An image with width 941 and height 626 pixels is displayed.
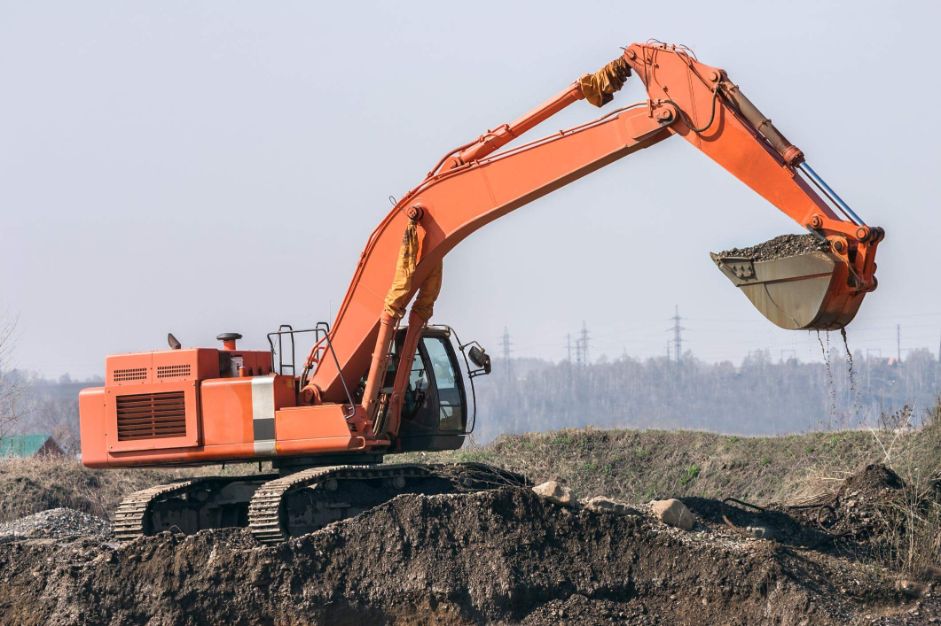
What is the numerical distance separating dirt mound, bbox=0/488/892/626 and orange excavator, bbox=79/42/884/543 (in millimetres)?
678

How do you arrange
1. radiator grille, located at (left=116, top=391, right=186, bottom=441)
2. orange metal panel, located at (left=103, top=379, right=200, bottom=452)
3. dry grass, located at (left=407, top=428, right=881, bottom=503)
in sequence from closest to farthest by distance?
orange metal panel, located at (left=103, top=379, right=200, bottom=452), radiator grille, located at (left=116, top=391, right=186, bottom=441), dry grass, located at (left=407, top=428, right=881, bottom=503)

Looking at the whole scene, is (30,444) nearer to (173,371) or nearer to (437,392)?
(173,371)

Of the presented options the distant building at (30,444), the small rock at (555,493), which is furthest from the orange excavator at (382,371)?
the distant building at (30,444)

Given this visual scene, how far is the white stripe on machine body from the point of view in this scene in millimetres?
12398

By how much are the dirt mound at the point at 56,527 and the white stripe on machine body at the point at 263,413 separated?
3.41 meters

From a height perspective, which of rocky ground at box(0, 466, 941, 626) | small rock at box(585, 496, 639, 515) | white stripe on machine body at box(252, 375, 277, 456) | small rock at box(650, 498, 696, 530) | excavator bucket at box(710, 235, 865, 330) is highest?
excavator bucket at box(710, 235, 865, 330)

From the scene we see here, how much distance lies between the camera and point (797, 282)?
10227 mm

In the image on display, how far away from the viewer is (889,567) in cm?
1141

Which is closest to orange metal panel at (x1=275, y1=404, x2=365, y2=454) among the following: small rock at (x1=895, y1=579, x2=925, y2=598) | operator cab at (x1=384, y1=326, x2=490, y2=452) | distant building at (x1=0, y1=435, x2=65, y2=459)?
operator cab at (x1=384, y1=326, x2=490, y2=452)

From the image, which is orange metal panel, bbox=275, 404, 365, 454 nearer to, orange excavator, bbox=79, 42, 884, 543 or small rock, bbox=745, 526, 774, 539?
orange excavator, bbox=79, 42, 884, 543

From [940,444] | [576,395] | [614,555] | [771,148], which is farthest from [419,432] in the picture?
[576,395]

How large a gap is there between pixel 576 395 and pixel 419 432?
378ft

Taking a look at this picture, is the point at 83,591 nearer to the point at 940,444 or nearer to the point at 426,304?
the point at 426,304

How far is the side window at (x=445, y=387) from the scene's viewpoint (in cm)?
1331
